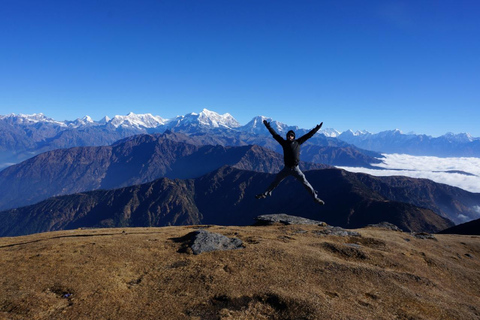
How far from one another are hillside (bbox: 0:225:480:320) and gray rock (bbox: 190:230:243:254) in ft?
2.40

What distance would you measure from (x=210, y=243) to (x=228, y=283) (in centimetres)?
643

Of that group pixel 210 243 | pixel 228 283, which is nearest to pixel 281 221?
pixel 210 243

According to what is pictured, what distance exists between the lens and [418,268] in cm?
2214

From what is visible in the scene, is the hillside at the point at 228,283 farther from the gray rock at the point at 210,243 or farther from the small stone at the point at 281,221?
the small stone at the point at 281,221

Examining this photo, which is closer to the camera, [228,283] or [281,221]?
[228,283]

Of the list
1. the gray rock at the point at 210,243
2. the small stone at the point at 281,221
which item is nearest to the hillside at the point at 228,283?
the gray rock at the point at 210,243

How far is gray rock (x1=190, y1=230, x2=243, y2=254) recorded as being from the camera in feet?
69.5

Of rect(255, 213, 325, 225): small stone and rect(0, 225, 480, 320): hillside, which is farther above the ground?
rect(0, 225, 480, 320): hillside

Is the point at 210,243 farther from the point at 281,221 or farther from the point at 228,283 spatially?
the point at 281,221

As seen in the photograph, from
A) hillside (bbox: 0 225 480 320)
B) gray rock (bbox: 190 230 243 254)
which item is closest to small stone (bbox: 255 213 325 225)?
hillside (bbox: 0 225 480 320)

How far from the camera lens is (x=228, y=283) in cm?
1588

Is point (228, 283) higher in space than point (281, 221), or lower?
higher

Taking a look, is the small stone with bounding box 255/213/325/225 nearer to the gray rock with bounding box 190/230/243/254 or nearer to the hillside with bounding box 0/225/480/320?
the hillside with bounding box 0/225/480/320

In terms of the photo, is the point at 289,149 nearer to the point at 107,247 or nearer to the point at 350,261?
the point at 350,261
